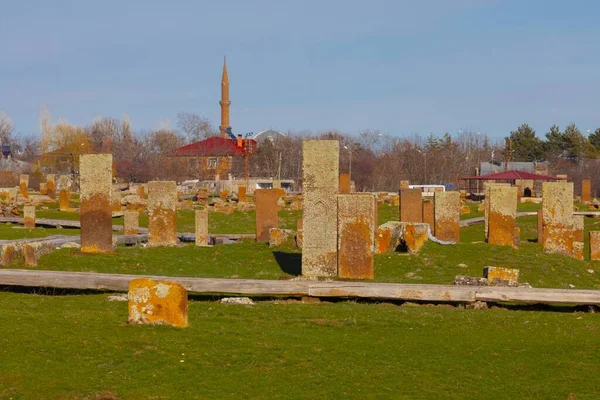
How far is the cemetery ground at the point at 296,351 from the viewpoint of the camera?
1030cm

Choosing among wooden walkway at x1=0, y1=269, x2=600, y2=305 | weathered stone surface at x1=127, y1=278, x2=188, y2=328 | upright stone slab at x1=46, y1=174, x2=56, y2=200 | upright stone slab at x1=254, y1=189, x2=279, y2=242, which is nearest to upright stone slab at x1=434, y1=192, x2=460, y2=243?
upright stone slab at x1=254, y1=189, x2=279, y2=242

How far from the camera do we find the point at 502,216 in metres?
25.3

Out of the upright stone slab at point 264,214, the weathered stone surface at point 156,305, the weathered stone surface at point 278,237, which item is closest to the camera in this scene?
the weathered stone surface at point 156,305

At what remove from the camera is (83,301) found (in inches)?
602

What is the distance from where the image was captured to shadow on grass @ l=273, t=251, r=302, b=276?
21.0 metres

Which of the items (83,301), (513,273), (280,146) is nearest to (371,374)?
(83,301)

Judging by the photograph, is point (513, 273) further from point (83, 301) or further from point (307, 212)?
point (83, 301)

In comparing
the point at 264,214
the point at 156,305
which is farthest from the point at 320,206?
the point at 264,214

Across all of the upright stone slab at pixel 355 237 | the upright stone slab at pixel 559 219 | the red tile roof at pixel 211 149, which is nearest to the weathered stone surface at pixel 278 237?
the upright stone slab at pixel 355 237

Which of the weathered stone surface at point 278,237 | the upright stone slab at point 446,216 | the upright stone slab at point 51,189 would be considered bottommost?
the weathered stone surface at point 278,237

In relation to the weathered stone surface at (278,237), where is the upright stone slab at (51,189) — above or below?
above

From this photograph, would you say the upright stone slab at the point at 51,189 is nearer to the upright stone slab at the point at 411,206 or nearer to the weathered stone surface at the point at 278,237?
the upright stone slab at the point at 411,206

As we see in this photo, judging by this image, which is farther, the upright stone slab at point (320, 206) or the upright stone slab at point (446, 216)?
the upright stone slab at point (446, 216)

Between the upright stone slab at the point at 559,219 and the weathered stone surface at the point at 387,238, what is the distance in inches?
182
